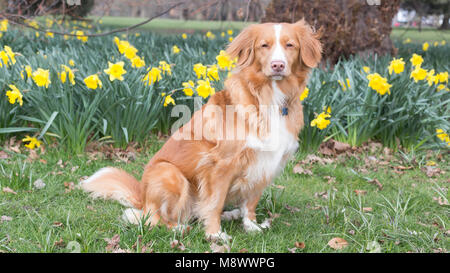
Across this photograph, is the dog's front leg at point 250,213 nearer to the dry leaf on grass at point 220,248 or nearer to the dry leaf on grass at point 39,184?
the dry leaf on grass at point 220,248

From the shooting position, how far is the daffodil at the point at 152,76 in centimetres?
448

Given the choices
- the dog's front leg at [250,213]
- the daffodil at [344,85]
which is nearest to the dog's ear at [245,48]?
the dog's front leg at [250,213]

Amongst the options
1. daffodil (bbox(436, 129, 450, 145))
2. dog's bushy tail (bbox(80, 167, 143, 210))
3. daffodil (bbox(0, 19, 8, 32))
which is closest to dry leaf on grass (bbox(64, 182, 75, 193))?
dog's bushy tail (bbox(80, 167, 143, 210))

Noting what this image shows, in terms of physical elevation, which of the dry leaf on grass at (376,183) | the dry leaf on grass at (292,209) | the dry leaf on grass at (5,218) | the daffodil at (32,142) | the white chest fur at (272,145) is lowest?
the dry leaf on grass at (292,209)

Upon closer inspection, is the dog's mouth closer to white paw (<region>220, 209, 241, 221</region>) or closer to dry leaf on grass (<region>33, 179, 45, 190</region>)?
white paw (<region>220, 209, 241, 221</region>)

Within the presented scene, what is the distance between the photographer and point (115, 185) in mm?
3340

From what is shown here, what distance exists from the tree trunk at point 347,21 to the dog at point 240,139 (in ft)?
11.7

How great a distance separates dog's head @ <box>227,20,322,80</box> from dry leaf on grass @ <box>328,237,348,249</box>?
113cm

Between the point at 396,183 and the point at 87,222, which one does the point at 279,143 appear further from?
the point at 396,183

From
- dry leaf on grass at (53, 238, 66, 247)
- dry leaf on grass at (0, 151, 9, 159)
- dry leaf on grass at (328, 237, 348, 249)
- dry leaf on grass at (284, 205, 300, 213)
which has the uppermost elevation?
dry leaf on grass at (0, 151, 9, 159)

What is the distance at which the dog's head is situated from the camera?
8.87ft

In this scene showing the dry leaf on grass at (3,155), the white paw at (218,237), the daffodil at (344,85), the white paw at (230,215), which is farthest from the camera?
the daffodil at (344,85)

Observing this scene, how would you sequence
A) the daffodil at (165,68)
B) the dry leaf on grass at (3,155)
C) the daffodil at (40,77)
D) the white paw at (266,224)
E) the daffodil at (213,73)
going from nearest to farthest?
the white paw at (266,224) → the daffodil at (40,77) → the dry leaf on grass at (3,155) → the daffodil at (213,73) → the daffodil at (165,68)

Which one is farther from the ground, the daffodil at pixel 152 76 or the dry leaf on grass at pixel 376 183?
the daffodil at pixel 152 76
